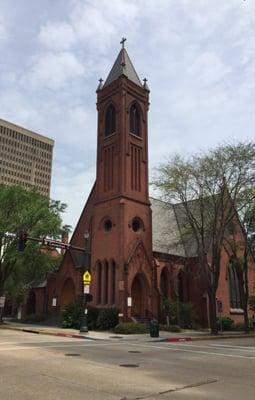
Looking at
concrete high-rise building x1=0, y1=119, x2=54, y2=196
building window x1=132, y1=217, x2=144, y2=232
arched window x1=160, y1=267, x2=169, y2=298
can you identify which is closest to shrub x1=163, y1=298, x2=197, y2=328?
arched window x1=160, y1=267, x2=169, y2=298

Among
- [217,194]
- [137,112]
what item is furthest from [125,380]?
[137,112]

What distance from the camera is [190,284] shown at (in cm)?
4550

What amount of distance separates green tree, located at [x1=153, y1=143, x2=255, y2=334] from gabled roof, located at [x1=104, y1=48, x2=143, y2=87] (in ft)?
46.0

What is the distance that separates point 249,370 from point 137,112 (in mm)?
35022

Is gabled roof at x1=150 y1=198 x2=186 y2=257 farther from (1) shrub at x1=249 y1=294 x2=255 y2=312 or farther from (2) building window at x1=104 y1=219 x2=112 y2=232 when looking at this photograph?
(1) shrub at x1=249 y1=294 x2=255 y2=312

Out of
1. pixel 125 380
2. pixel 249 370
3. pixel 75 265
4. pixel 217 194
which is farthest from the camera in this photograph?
pixel 75 265

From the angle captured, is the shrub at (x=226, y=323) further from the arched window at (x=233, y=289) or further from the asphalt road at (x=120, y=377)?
the asphalt road at (x=120, y=377)

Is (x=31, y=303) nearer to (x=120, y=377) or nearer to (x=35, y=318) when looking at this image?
(x=35, y=318)

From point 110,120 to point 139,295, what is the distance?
17845mm

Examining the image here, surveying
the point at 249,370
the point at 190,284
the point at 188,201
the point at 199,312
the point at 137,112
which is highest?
the point at 137,112

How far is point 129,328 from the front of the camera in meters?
33.3

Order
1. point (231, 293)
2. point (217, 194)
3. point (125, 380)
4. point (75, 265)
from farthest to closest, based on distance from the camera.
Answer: point (231, 293) < point (75, 265) < point (217, 194) < point (125, 380)

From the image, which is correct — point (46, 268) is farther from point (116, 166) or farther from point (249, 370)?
point (249, 370)

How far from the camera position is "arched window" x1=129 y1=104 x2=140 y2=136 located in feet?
145
